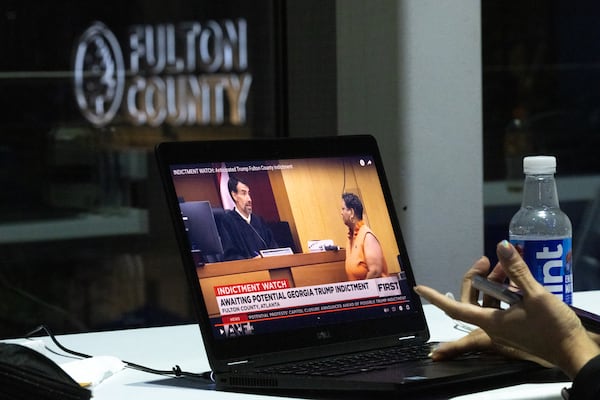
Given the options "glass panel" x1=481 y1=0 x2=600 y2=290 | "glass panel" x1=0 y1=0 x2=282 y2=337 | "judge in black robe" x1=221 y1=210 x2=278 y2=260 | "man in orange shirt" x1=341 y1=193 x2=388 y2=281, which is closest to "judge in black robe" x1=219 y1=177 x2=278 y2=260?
"judge in black robe" x1=221 y1=210 x2=278 y2=260

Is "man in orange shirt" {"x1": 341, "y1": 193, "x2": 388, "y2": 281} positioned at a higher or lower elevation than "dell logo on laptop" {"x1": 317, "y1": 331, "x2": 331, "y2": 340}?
higher

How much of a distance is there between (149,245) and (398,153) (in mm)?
Answer: 1106

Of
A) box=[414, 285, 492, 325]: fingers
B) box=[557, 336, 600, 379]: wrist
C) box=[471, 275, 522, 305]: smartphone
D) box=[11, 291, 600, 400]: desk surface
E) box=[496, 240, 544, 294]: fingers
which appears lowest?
box=[11, 291, 600, 400]: desk surface

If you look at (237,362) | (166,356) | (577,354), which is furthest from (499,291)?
(166,356)

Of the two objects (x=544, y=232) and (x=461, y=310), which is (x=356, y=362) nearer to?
(x=461, y=310)

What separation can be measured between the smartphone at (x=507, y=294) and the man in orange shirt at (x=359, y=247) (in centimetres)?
23

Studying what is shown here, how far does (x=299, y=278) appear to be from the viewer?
59.2 inches

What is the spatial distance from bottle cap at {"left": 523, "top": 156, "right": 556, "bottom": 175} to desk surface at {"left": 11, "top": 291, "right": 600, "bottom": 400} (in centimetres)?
27

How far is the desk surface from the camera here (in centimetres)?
133

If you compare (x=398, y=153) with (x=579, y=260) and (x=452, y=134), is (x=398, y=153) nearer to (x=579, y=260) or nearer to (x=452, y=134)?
(x=452, y=134)

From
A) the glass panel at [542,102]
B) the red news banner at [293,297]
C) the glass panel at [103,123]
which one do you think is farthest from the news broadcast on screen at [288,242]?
the glass panel at [542,102]

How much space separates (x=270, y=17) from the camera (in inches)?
128

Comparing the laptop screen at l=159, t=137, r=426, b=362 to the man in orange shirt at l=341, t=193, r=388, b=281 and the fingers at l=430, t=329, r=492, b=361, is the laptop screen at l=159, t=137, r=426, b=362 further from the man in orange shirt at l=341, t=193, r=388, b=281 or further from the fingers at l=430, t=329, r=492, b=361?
the fingers at l=430, t=329, r=492, b=361

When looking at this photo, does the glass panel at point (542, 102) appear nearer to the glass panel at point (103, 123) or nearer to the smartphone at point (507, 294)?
the glass panel at point (103, 123)
